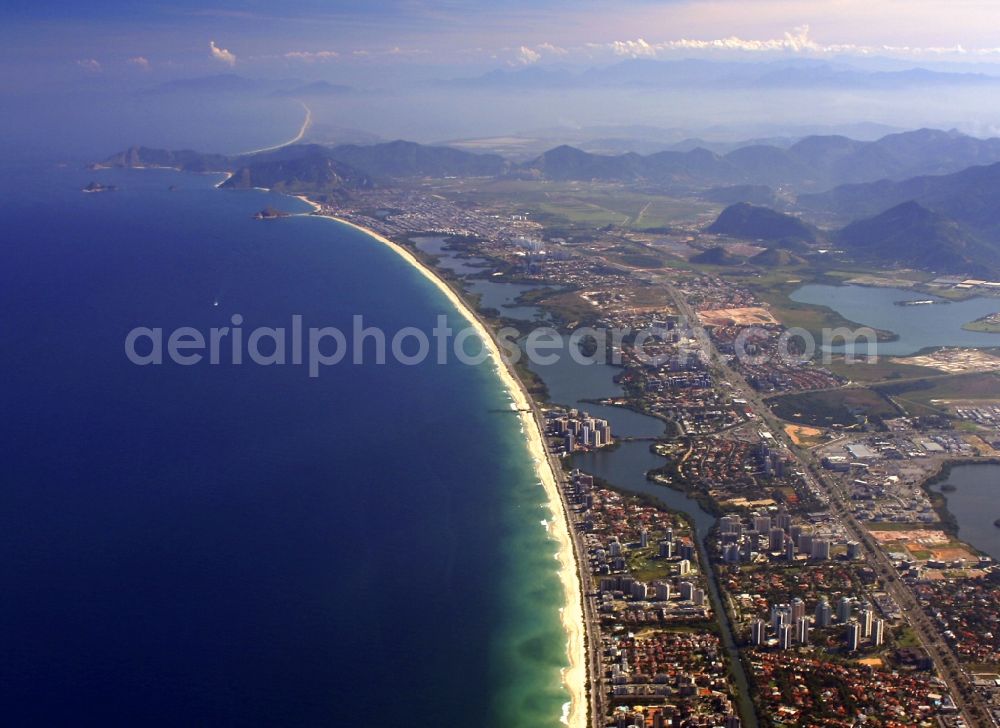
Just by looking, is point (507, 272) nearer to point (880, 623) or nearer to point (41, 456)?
point (41, 456)

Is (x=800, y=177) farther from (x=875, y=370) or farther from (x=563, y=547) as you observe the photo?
(x=563, y=547)

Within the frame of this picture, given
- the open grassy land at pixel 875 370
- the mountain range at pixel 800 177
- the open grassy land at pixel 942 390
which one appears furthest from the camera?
the mountain range at pixel 800 177

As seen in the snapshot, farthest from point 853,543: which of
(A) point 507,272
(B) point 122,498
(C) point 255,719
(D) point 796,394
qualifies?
(A) point 507,272

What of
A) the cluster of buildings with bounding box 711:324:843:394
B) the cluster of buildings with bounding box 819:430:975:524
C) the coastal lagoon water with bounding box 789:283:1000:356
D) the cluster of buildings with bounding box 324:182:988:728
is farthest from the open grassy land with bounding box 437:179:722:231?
the cluster of buildings with bounding box 819:430:975:524

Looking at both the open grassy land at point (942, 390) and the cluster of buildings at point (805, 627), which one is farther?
the open grassy land at point (942, 390)

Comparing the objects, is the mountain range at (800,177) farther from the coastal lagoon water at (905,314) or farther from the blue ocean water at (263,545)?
the blue ocean water at (263,545)

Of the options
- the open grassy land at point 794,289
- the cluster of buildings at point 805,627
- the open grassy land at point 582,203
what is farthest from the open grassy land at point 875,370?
Result: the open grassy land at point 582,203

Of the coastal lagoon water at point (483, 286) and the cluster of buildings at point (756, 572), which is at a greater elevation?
the coastal lagoon water at point (483, 286)

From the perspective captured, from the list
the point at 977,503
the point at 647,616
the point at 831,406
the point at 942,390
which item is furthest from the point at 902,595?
the point at 942,390
